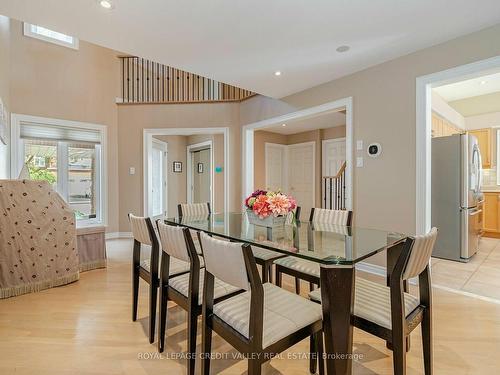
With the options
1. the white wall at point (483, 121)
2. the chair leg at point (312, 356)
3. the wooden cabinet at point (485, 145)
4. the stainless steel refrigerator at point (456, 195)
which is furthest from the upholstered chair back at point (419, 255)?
the white wall at point (483, 121)

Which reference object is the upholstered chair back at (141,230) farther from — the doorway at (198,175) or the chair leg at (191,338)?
the doorway at (198,175)

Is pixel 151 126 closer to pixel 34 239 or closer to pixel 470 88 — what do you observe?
pixel 34 239

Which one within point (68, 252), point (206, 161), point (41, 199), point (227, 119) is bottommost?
point (68, 252)

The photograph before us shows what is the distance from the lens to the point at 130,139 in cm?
538

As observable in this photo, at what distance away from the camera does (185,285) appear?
1.70 metres

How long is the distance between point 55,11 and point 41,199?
6.02ft

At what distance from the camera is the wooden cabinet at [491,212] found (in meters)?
4.96

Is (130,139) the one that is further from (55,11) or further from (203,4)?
(203,4)

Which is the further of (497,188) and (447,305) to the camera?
(497,188)

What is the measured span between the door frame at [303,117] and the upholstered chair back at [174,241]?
252 cm

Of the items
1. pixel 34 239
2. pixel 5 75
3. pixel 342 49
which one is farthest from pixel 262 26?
pixel 5 75

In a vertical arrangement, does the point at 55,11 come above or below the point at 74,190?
above

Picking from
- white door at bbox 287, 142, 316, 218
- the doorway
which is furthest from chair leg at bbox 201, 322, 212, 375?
the doorway

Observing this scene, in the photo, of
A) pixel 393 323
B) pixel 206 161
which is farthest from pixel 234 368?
pixel 206 161
